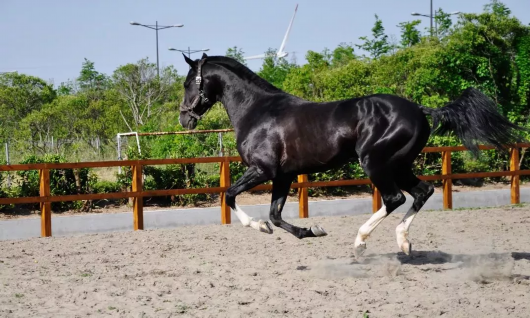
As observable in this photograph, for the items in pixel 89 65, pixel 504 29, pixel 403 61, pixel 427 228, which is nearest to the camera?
pixel 427 228

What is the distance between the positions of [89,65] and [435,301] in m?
38.7

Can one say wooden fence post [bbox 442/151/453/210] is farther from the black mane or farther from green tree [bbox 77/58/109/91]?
green tree [bbox 77/58/109/91]

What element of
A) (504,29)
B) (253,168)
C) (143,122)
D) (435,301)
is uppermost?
(504,29)

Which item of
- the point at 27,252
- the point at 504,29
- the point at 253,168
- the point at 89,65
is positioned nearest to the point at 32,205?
the point at 27,252

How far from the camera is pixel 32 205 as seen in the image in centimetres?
1267

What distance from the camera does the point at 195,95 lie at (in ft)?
22.6

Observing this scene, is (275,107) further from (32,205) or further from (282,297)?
(32,205)

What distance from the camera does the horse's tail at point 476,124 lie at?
6137mm

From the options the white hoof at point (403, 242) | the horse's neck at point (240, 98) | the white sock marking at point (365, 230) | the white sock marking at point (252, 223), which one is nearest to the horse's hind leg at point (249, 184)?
the white sock marking at point (252, 223)

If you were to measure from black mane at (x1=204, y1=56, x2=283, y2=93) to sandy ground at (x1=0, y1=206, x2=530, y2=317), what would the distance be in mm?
1794

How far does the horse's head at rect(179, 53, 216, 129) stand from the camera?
6855mm

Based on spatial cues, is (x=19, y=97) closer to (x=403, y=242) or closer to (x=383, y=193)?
(x=383, y=193)

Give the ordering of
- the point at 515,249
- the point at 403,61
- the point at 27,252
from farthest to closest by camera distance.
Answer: the point at 403,61, the point at 27,252, the point at 515,249

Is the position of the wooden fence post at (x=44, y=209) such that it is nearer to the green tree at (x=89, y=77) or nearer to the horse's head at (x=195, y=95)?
the horse's head at (x=195, y=95)
